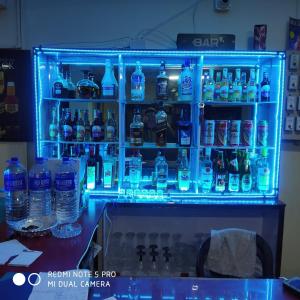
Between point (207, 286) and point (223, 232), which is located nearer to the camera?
point (207, 286)

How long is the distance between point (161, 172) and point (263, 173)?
0.75 meters

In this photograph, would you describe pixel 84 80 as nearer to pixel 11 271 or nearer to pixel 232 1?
pixel 232 1

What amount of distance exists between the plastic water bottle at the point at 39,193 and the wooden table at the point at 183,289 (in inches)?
22.2

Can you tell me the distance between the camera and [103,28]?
242 cm

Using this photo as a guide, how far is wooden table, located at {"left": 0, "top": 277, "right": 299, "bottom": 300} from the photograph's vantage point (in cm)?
103

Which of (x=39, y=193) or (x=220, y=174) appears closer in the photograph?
(x=39, y=193)

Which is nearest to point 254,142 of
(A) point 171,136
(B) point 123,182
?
(A) point 171,136

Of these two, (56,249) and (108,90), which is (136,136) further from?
(56,249)

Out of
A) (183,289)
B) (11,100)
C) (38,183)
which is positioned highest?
(11,100)

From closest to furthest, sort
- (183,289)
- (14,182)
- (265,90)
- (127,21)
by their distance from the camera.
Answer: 1. (183,289)
2. (14,182)
3. (265,90)
4. (127,21)

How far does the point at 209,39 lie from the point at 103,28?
843 mm

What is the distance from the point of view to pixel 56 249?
1.31 metres

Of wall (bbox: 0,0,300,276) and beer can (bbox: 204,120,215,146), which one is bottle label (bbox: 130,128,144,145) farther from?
wall (bbox: 0,0,300,276)

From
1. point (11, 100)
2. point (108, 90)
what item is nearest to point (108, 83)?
point (108, 90)
